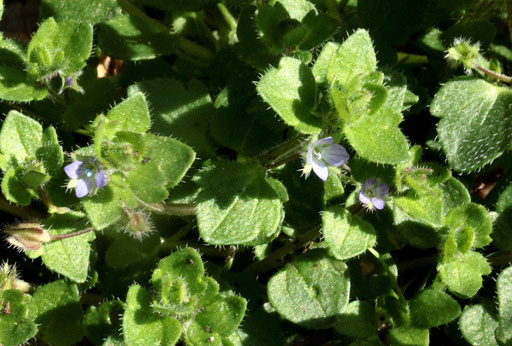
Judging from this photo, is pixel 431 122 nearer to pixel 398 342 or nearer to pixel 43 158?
pixel 398 342

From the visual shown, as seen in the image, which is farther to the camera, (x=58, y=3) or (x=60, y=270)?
(x=58, y=3)

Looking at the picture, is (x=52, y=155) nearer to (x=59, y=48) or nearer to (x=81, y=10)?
(x=59, y=48)

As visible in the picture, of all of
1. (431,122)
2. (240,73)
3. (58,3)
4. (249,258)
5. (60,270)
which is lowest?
(249,258)

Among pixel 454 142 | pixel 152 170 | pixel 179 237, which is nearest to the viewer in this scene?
pixel 152 170

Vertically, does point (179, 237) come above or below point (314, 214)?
below

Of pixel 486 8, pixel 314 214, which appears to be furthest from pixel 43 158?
pixel 486 8

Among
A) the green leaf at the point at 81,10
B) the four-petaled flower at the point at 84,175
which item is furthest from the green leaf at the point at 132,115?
the green leaf at the point at 81,10
